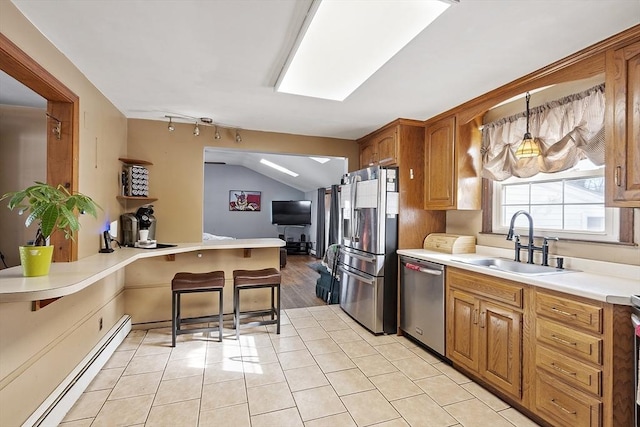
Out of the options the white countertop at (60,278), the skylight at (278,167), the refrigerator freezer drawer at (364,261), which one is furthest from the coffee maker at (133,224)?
the skylight at (278,167)

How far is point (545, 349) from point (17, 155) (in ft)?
15.0

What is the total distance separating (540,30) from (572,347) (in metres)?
1.72

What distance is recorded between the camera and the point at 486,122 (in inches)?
117

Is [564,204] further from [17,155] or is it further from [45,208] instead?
[17,155]

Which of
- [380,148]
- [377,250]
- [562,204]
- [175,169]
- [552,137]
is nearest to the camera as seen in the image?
[552,137]

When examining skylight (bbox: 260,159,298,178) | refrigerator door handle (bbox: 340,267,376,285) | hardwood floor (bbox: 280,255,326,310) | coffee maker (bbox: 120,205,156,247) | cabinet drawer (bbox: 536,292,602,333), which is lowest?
hardwood floor (bbox: 280,255,326,310)

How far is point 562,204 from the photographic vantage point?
2412 millimetres

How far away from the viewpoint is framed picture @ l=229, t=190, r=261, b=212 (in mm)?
9758

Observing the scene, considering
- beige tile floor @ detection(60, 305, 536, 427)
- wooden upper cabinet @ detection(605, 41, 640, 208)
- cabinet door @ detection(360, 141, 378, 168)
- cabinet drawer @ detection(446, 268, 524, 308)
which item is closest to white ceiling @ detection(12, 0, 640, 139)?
wooden upper cabinet @ detection(605, 41, 640, 208)

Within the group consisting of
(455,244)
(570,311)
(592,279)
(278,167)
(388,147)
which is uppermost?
(278,167)

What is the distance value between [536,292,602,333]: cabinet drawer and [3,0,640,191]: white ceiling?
1474 millimetres

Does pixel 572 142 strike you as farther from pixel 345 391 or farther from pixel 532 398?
pixel 345 391

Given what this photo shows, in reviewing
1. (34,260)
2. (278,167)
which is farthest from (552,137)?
(278,167)

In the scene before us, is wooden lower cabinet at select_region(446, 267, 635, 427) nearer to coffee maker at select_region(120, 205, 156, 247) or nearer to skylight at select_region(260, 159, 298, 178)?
coffee maker at select_region(120, 205, 156, 247)
